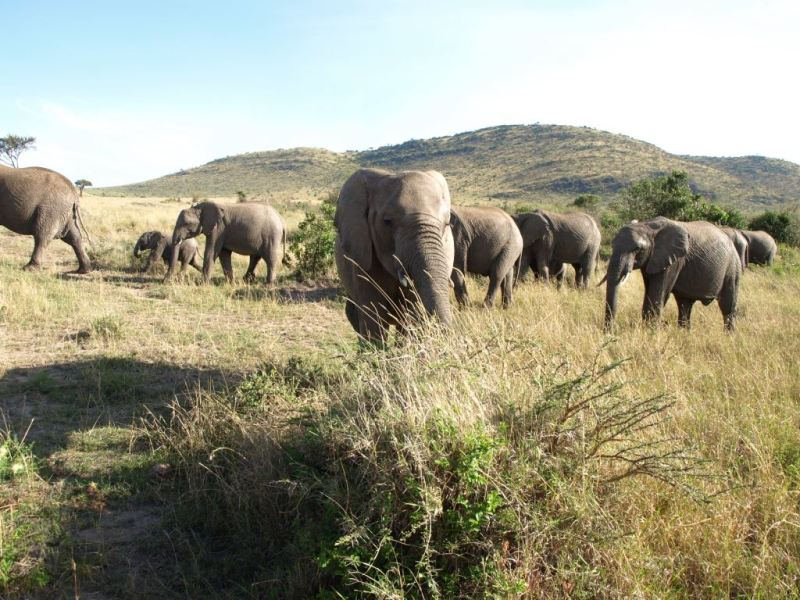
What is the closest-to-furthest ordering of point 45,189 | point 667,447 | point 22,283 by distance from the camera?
point 667,447 < point 22,283 < point 45,189

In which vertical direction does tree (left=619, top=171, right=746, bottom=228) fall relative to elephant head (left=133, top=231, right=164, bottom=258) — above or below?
above

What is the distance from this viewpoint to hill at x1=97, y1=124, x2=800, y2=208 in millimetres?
62562

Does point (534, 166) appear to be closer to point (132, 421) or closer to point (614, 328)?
point (614, 328)

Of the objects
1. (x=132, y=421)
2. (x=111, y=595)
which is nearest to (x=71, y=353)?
(x=132, y=421)

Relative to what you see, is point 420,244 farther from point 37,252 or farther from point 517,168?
point 517,168

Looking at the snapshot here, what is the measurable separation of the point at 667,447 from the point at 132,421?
452 cm

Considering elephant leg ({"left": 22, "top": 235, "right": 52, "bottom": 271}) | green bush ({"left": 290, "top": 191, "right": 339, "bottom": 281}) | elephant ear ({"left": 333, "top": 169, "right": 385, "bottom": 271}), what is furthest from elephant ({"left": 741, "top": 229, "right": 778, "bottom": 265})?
elephant leg ({"left": 22, "top": 235, "right": 52, "bottom": 271})

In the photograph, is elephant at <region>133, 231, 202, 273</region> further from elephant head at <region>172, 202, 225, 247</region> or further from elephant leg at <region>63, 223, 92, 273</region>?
elephant leg at <region>63, 223, 92, 273</region>

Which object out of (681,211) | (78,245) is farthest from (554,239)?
(78,245)

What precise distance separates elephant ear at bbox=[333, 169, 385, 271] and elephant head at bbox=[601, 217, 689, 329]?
4.47 m

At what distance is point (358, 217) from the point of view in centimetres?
588

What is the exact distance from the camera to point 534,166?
7375cm

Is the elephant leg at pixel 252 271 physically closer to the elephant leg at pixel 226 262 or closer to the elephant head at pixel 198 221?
the elephant leg at pixel 226 262

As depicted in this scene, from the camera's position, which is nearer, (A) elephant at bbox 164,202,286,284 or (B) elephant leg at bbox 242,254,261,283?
(A) elephant at bbox 164,202,286,284
